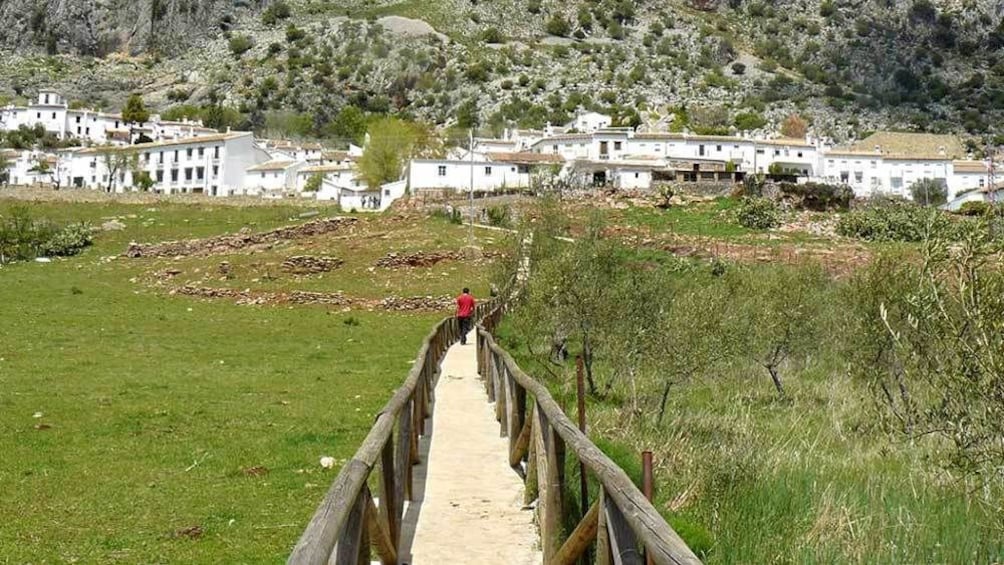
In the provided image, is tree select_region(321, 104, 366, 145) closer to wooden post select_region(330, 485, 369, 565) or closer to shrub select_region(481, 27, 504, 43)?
shrub select_region(481, 27, 504, 43)

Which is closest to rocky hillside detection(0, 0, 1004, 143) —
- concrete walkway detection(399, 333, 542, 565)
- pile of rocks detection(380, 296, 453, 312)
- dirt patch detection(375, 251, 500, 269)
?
A: dirt patch detection(375, 251, 500, 269)

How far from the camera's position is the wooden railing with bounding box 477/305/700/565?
481 centimetres

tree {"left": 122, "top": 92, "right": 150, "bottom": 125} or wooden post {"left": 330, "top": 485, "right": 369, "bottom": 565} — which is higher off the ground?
tree {"left": 122, "top": 92, "right": 150, "bottom": 125}

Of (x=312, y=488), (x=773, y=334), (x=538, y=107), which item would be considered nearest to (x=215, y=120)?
(x=538, y=107)

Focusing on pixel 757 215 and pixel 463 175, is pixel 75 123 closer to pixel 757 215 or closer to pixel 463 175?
pixel 463 175

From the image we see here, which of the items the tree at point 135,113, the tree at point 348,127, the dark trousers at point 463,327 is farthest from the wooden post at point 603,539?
the tree at point 135,113

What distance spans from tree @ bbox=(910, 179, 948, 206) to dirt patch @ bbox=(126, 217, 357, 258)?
217 feet

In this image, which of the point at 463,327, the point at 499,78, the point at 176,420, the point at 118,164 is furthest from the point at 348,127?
the point at 176,420

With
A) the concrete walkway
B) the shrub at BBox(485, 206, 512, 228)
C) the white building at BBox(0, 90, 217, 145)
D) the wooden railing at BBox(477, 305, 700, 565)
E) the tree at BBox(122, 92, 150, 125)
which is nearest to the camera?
the wooden railing at BBox(477, 305, 700, 565)

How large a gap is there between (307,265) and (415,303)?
1030 centimetres

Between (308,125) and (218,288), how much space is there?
11733 centimetres

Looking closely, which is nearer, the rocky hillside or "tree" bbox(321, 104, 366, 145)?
"tree" bbox(321, 104, 366, 145)

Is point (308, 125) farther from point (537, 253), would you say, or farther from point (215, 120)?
→ point (537, 253)

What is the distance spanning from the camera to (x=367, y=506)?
658 cm
